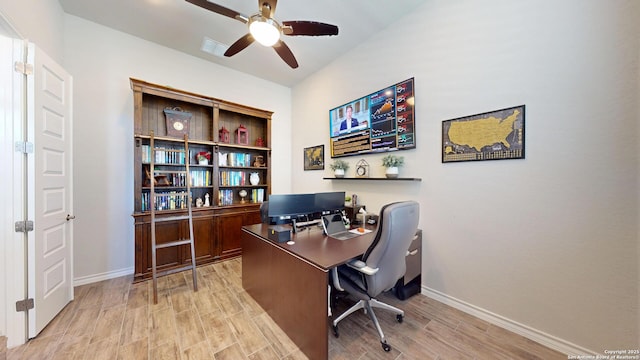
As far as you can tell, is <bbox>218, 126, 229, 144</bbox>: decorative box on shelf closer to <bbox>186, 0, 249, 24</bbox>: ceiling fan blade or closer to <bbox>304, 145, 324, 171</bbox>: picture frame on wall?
<bbox>304, 145, 324, 171</bbox>: picture frame on wall

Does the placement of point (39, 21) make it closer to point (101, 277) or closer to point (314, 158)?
point (101, 277)

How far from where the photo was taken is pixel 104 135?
272 centimetres

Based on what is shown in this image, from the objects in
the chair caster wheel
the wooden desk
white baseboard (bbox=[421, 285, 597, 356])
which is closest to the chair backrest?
the wooden desk

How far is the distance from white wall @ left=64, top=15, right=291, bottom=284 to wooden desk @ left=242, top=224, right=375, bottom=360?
2.03 meters

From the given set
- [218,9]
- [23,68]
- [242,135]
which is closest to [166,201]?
[242,135]

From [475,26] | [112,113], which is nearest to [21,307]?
[112,113]

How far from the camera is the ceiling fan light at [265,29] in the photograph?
1887 millimetres

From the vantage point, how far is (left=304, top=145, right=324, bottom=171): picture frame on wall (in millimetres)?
3770

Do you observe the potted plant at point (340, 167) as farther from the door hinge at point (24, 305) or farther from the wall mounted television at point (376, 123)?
the door hinge at point (24, 305)

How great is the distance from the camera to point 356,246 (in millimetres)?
1790

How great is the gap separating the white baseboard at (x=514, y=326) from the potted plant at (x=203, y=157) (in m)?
3.63

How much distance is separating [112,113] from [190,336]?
3.00 m

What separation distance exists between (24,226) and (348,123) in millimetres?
3463

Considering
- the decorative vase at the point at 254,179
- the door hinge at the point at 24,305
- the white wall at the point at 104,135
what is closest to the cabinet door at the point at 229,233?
the decorative vase at the point at 254,179
